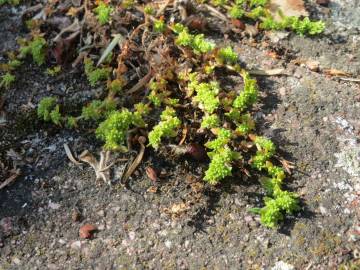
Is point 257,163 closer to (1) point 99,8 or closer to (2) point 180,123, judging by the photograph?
(2) point 180,123

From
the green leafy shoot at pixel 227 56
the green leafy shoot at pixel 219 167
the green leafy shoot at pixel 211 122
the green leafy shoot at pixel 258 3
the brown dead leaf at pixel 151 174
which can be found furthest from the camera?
the green leafy shoot at pixel 258 3

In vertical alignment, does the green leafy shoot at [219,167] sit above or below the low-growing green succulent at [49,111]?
below

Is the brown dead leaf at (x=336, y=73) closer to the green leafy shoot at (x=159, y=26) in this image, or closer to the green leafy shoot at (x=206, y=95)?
the green leafy shoot at (x=206, y=95)

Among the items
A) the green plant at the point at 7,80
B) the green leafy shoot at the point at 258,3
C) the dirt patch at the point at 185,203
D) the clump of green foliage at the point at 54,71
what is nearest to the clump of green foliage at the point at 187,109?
the dirt patch at the point at 185,203

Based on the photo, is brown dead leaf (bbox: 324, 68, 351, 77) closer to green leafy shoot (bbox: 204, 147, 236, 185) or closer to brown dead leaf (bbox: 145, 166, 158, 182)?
green leafy shoot (bbox: 204, 147, 236, 185)

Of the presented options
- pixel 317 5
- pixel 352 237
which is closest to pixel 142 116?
pixel 352 237

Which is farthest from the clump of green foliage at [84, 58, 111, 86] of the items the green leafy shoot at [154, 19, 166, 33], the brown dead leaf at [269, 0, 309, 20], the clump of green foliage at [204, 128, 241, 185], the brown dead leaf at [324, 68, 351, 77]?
the brown dead leaf at [324, 68, 351, 77]
